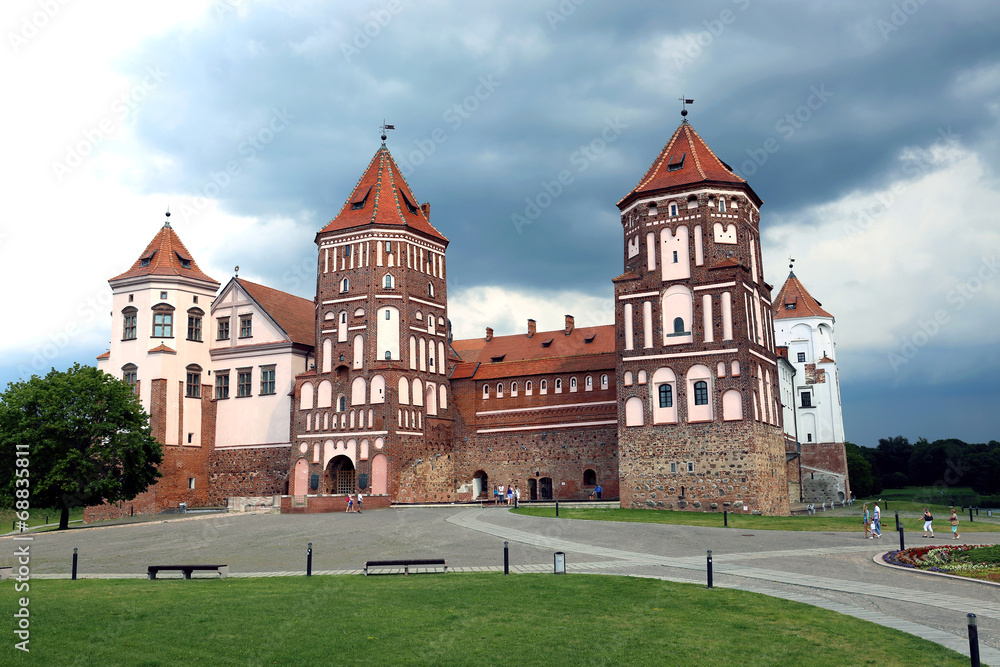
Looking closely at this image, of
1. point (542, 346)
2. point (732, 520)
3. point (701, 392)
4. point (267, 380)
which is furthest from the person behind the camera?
point (542, 346)

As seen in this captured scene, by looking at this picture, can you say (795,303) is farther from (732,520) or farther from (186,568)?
(186,568)

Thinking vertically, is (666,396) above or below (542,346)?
below

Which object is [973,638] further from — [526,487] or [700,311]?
[526,487]

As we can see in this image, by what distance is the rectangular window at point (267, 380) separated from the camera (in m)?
62.4

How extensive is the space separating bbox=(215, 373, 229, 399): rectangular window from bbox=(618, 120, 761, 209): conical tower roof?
109 ft

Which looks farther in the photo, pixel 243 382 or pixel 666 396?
pixel 243 382

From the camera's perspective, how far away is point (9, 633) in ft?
41.1

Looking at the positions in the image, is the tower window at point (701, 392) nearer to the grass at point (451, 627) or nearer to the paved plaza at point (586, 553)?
the paved plaza at point (586, 553)

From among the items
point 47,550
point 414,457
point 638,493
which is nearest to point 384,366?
point 414,457

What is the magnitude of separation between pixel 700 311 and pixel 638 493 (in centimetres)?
1105

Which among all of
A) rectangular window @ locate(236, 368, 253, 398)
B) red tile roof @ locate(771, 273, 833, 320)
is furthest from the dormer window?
red tile roof @ locate(771, 273, 833, 320)

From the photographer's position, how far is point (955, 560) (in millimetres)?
21938

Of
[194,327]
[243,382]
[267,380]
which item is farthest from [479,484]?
[194,327]

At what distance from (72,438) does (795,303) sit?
6344cm
